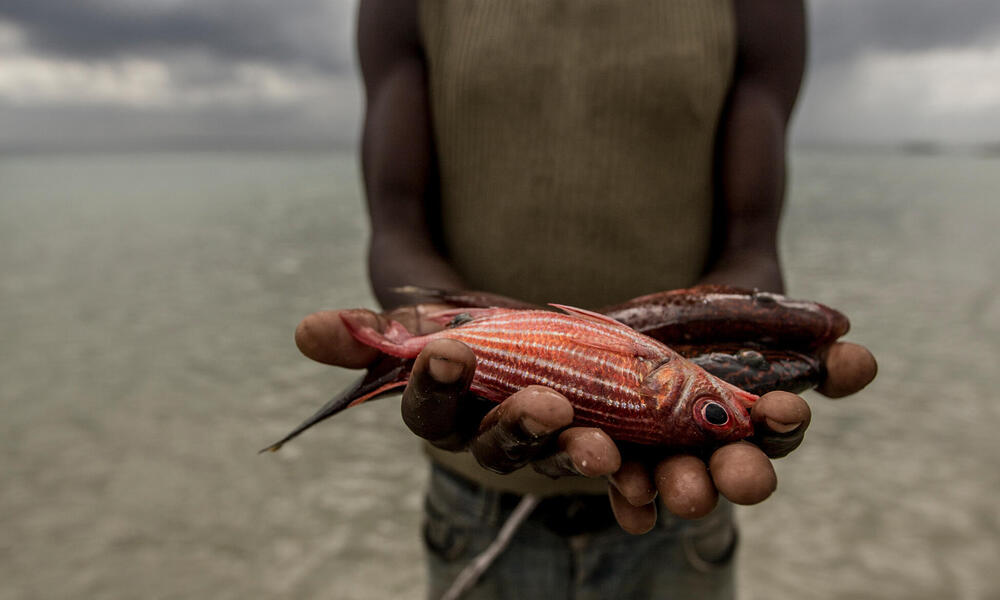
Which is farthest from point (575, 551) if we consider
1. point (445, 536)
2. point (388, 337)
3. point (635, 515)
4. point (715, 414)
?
point (388, 337)

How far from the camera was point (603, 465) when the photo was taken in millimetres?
1486

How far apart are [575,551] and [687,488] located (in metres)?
1.41

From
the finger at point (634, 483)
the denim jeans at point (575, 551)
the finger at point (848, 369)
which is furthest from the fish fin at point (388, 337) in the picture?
the finger at point (848, 369)

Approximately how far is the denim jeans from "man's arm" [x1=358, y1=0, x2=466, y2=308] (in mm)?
1019

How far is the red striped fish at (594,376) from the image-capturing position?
177 cm

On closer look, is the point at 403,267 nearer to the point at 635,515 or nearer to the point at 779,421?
the point at 635,515

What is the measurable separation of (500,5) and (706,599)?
8.96ft

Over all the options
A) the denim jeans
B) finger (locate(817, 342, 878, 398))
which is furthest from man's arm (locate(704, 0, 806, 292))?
the denim jeans

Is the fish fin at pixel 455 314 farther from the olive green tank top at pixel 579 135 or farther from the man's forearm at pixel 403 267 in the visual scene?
the olive green tank top at pixel 579 135

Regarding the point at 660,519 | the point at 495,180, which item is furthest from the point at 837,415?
the point at 495,180

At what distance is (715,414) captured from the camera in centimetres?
173

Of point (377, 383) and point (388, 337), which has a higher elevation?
point (388, 337)

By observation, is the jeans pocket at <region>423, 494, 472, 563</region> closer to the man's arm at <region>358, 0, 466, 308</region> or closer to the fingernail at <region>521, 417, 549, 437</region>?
the man's arm at <region>358, 0, 466, 308</region>

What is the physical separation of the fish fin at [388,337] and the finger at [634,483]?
68 cm
